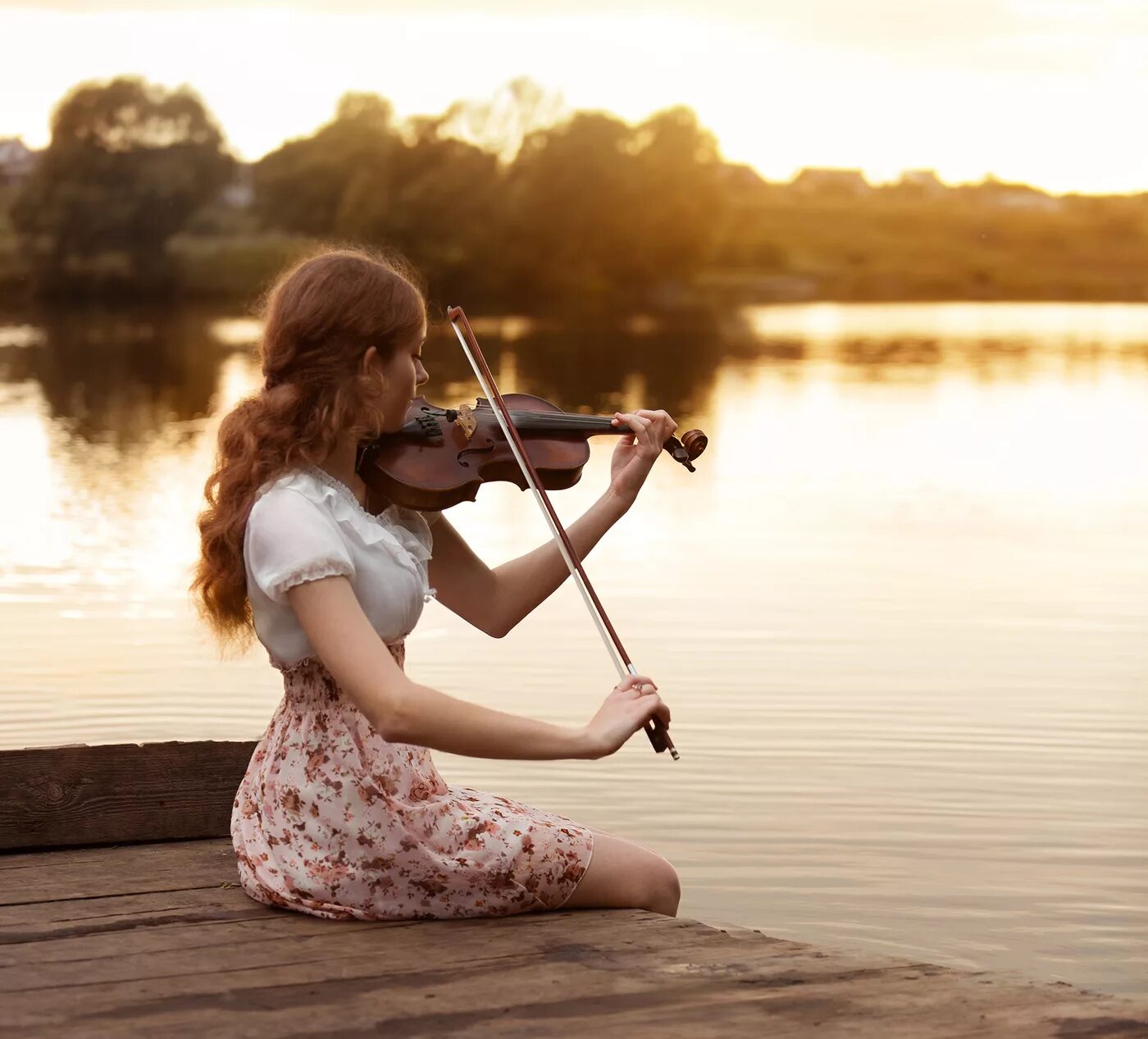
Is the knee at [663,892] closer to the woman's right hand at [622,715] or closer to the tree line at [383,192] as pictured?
the woman's right hand at [622,715]

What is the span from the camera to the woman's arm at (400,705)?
2.69 m

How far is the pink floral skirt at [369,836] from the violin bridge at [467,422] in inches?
18.9

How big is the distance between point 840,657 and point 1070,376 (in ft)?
73.2

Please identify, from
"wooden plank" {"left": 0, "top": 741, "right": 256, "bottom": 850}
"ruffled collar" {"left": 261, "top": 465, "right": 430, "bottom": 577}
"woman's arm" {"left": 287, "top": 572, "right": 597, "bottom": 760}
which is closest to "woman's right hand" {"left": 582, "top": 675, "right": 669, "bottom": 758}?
"woman's arm" {"left": 287, "top": 572, "right": 597, "bottom": 760}

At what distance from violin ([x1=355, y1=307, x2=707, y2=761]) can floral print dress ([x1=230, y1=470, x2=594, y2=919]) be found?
0.16m

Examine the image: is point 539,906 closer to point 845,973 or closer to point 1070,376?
point 845,973

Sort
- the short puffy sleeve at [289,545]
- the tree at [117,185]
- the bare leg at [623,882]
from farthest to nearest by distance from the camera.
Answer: the tree at [117,185] < the bare leg at [623,882] < the short puffy sleeve at [289,545]

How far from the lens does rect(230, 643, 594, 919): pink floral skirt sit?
2.96 m

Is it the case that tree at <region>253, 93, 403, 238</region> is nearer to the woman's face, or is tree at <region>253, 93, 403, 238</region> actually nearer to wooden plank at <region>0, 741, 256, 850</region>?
wooden plank at <region>0, 741, 256, 850</region>

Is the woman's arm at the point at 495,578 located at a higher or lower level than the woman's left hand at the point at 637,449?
lower

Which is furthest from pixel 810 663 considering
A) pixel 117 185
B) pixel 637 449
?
pixel 117 185

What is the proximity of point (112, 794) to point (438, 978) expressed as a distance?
1.02m

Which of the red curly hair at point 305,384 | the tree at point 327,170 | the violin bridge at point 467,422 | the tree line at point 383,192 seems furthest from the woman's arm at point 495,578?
the tree at point 327,170

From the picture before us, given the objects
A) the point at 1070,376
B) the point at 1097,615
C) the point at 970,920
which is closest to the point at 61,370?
the point at 1070,376
